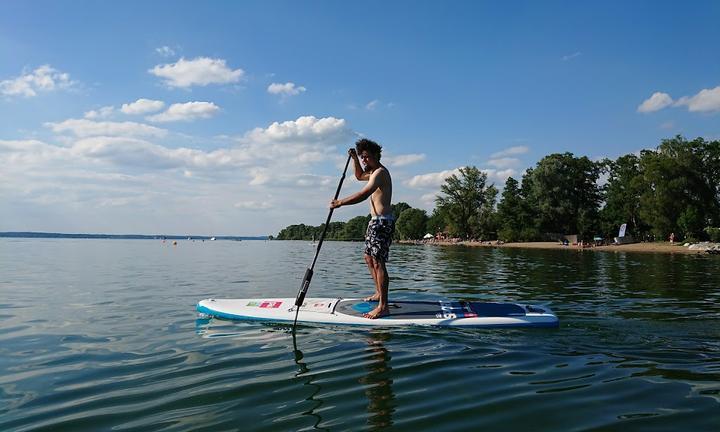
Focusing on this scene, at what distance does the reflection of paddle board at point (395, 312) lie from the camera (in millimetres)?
7637

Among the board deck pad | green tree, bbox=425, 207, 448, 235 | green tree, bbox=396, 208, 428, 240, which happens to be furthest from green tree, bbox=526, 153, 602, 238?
the board deck pad

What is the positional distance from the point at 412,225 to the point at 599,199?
64.8 m

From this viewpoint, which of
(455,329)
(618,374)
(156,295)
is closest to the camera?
(618,374)

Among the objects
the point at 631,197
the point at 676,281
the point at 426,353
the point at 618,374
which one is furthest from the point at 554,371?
the point at 631,197

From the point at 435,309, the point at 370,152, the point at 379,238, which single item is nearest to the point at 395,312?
the point at 435,309

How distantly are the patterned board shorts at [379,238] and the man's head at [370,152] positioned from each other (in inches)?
39.8

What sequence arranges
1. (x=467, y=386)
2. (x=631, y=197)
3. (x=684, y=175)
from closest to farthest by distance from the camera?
(x=467, y=386), (x=684, y=175), (x=631, y=197)

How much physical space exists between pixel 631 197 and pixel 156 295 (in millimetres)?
73389

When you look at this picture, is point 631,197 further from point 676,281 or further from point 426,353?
→ point 426,353

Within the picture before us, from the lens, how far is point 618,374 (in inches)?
202

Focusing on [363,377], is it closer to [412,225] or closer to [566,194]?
[566,194]

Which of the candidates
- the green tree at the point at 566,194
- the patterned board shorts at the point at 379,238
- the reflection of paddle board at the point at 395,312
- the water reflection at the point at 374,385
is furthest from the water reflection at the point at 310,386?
the green tree at the point at 566,194

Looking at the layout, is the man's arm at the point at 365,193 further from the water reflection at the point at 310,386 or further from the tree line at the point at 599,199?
the tree line at the point at 599,199

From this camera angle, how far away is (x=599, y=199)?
79312mm
